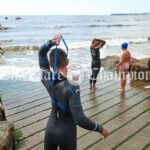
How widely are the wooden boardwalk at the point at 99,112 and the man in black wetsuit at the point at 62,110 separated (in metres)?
1.26

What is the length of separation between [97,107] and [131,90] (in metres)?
1.67

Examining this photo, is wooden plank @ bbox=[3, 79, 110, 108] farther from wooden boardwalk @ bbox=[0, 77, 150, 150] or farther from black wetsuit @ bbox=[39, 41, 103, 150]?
black wetsuit @ bbox=[39, 41, 103, 150]

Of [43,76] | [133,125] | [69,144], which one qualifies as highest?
[43,76]

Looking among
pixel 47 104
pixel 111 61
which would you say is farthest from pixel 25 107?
pixel 111 61

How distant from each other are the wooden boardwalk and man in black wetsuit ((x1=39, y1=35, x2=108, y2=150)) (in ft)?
4.12

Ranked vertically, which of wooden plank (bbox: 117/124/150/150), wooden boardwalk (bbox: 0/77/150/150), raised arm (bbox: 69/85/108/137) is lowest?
wooden plank (bbox: 117/124/150/150)

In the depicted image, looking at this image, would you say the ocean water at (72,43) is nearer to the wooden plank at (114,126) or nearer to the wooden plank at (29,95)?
the wooden plank at (29,95)

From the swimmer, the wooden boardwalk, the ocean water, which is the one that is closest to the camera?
the wooden boardwalk

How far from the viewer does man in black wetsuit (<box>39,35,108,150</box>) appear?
1.74 m

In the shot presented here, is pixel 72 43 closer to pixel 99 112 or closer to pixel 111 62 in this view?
pixel 111 62

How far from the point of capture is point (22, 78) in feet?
25.6

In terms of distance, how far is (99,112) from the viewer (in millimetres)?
4383

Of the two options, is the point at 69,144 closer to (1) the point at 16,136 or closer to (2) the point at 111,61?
(1) the point at 16,136

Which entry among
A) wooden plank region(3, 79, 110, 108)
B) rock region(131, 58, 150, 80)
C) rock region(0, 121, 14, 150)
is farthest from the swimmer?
rock region(0, 121, 14, 150)
